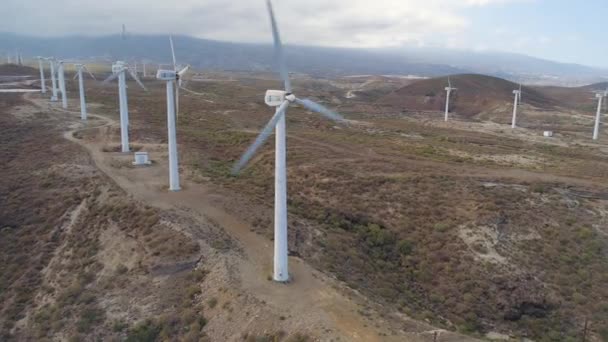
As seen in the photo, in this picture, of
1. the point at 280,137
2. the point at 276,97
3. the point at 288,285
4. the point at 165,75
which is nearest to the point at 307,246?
the point at 288,285

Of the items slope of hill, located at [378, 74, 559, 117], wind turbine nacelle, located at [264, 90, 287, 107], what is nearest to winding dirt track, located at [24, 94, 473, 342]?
wind turbine nacelle, located at [264, 90, 287, 107]

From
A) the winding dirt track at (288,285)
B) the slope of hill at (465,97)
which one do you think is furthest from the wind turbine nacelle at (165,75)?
the slope of hill at (465,97)

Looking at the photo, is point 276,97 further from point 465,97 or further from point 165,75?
point 465,97

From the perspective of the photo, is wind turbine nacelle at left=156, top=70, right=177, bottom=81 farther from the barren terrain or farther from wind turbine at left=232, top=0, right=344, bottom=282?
wind turbine at left=232, top=0, right=344, bottom=282

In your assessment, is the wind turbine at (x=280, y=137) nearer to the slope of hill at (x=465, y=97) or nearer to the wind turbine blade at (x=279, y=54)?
the wind turbine blade at (x=279, y=54)

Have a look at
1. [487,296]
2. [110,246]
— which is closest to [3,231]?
[110,246]

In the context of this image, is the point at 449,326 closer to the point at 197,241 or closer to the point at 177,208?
the point at 197,241
